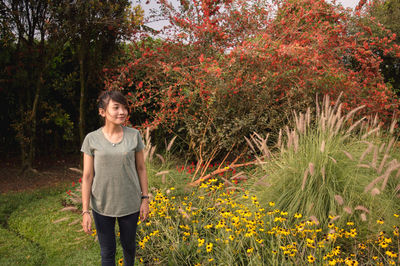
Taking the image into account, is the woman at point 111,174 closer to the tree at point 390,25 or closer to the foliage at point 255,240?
the foliage at point 255,240

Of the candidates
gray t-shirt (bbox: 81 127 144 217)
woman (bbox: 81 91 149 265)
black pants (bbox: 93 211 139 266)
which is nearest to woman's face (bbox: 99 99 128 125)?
woman (bbox: 81 91 149 265)

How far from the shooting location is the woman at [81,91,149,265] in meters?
2.51

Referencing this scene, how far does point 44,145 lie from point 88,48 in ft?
10.1

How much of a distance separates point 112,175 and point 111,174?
1 cm

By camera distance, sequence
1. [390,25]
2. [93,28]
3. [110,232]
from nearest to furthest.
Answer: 1. [110,232]
2. [93,28]
3. [390,25]

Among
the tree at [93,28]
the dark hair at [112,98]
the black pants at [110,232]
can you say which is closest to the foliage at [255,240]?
the black pants at [110,232]

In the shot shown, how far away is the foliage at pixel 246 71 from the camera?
600 centimetres

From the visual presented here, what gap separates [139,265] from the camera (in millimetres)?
3410

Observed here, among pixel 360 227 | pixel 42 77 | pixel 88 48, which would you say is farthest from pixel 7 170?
pixel 360 227

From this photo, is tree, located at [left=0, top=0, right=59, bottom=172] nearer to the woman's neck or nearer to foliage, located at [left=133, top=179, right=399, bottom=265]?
foliage, located at [left=133, top=179, right=399, bottom=265]

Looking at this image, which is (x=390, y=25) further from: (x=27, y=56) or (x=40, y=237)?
(x=40, y=237)

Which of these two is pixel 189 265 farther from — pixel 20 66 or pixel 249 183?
pixel 20 66

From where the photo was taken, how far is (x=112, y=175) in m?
2.51

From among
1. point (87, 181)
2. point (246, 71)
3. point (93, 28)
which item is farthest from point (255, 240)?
point (93, 28)
